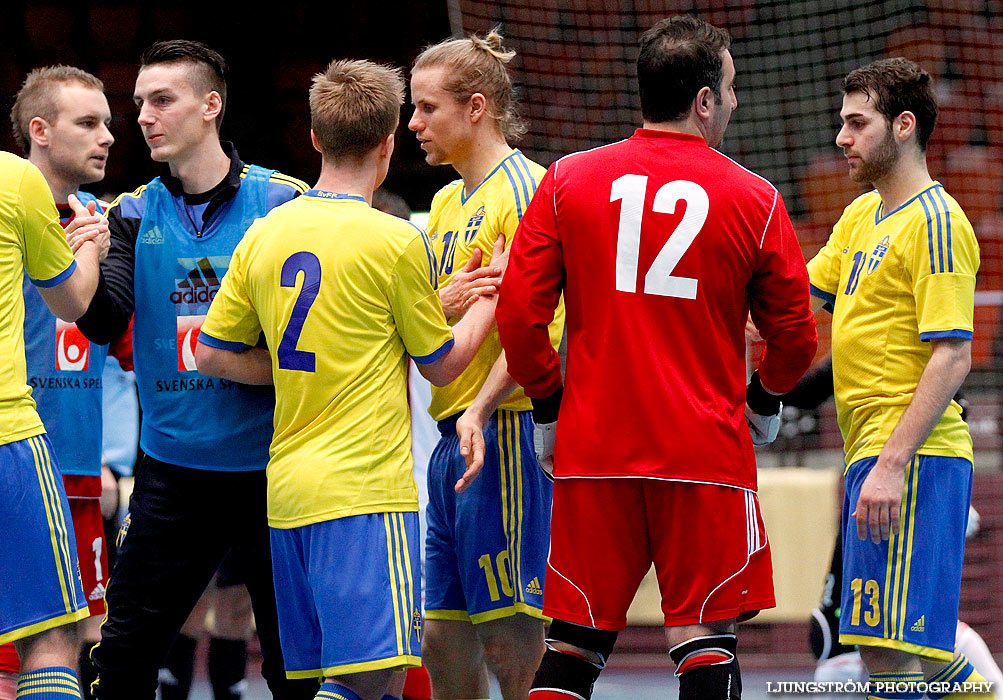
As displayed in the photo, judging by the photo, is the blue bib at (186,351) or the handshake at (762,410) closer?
the handshake at (762,410)

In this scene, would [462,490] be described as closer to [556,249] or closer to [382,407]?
[382,407]

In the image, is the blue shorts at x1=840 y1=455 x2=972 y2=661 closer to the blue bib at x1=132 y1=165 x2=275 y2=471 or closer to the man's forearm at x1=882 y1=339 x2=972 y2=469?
the man's forearm at x1=882 y1=339 x2=972 y2=469

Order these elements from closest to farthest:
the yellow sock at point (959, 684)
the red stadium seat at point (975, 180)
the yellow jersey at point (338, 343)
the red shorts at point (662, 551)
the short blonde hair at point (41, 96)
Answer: the red shorts at point (662, 551), the yellow jersey at point (338, 343), the yellow sock at point (959, 684), the short blonde hair at point (41, 96), the red stadium seat at point (975, 180)

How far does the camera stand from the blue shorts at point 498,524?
137 inches

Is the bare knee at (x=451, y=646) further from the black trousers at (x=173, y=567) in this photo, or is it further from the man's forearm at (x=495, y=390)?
the man's forearm at (x=495, y=390)

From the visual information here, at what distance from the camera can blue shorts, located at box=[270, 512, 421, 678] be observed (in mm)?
2854

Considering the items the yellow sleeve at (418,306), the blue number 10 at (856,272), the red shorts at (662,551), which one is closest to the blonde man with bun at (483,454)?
the yellow sleeve at (418,306)

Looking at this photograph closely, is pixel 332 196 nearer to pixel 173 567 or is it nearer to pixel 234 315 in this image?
pixel 234 315

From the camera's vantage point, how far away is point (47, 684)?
9.90 ft

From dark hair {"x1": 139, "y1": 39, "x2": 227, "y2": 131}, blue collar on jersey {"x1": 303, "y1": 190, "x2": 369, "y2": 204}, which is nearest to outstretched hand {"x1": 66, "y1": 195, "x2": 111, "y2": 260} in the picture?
dark hair {"x1": 139, "y1": 39, "x2": 227, "y2": 131}

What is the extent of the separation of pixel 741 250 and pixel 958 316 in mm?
874

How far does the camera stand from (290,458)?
296 cm

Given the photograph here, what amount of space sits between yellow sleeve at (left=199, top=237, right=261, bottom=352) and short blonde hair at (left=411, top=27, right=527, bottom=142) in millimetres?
922

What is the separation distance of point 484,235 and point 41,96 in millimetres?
1858
